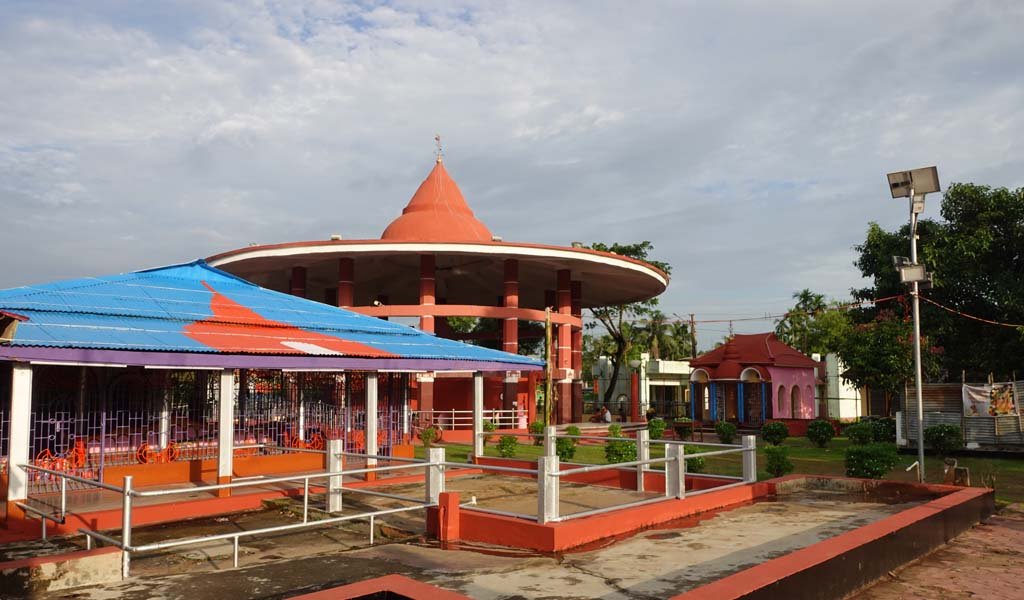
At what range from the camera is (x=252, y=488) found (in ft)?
47.6

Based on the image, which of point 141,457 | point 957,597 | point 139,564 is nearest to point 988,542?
point 957,597

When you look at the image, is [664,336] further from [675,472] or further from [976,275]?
A: [675,472]

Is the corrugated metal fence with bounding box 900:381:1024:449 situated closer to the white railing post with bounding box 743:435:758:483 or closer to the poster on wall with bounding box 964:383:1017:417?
the poster on wall with bounding box 964:383:1017:417

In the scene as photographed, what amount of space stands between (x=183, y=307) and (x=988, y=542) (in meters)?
14.8

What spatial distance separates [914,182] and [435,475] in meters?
11.4

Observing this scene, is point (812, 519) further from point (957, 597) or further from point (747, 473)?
point (957, 597)

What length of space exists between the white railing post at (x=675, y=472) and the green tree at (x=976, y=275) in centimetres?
2754

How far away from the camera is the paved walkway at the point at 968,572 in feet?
27.2

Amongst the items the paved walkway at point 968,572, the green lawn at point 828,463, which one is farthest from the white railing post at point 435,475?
the green lawn at point 828,463

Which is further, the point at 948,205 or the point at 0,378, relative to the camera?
the point at 948,205

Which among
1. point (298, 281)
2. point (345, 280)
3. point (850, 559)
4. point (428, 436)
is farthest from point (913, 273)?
point (298, 281)

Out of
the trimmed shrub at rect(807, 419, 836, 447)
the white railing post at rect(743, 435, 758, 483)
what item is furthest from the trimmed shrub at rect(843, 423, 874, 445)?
the white railing post at rect(743, 435, 758, 483)

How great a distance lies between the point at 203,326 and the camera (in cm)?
1543

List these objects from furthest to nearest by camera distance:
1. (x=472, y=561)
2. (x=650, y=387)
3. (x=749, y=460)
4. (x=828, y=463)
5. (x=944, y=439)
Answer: (x=650, y=387) < (x=944, y=439) < (x=828, y=463) < (x=749, y=460) < (x=472, y=561)
